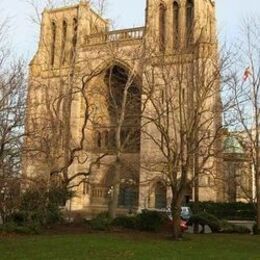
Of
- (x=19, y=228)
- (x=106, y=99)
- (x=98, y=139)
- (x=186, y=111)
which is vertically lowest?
(x=19, y=228)

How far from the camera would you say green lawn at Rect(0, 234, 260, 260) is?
12.7m

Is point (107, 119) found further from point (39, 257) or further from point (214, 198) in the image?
point (39, 257)

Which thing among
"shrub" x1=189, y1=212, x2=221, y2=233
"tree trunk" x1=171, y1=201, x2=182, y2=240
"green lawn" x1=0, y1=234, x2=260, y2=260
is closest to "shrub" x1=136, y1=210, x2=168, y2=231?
"tree trunk" x1=171, y1=201, x2=182, y2=240

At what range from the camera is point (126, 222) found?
Answer: 2264cm

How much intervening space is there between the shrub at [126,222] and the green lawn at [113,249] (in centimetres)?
465

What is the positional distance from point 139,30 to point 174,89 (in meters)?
24.9

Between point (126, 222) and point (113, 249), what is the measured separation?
27.4 feet

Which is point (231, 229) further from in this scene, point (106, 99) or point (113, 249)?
point (106, 99)

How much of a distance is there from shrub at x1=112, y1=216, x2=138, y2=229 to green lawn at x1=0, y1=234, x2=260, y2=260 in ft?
15.2

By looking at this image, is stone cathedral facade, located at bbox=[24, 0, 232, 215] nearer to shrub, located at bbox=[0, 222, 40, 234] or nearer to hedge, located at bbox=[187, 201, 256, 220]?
hedge, located at bbox=[187, 201, 256, 220]

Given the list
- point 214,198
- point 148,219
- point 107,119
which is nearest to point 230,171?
point 214,198

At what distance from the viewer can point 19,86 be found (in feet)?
65.4

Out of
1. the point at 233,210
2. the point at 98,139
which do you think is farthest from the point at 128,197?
the point at 233,210

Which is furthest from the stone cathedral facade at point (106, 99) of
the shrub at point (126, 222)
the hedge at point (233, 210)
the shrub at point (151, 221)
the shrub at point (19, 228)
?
the shrub at point (19, 228)
